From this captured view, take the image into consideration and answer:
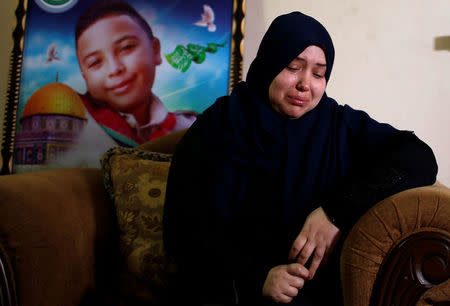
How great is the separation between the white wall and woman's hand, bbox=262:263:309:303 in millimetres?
1176

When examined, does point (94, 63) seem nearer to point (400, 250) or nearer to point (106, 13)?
point (106, 13)

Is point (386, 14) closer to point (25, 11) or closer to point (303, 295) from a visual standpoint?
point (303, 295)

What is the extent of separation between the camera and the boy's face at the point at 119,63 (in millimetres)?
1784

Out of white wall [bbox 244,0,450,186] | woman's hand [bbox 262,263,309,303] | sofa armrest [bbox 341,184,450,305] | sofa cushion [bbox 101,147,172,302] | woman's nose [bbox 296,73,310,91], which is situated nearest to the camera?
sofa armrest [bbox 341,184,450,305]

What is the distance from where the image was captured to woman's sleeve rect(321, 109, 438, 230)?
816mm

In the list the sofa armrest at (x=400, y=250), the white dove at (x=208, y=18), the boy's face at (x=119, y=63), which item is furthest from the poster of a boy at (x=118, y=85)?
the sofa armrest at (x=400, y=250)

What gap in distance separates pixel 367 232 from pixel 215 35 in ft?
4.39

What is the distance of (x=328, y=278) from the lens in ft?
2.93

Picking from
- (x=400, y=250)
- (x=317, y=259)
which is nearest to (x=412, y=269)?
(x=400, y=250)

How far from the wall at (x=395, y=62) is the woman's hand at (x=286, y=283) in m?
1.17

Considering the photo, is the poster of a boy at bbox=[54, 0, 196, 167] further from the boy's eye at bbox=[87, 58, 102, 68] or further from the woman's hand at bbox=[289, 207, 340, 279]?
the woman's hand at bbox=[289, 207, 340, 279]

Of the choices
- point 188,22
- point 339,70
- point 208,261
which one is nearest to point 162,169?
point 208,261

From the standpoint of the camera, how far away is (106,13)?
1.80m

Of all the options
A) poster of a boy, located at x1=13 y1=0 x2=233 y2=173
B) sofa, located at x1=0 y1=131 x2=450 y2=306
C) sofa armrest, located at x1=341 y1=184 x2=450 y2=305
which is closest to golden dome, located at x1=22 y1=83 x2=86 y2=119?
poster of a boy, located at x1=13 y1=0 x2=233 y2=173
